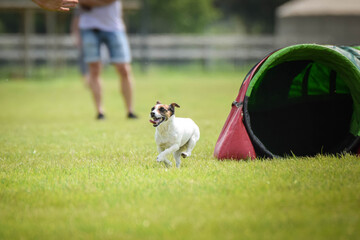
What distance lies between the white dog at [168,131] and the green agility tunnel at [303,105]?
47 cm

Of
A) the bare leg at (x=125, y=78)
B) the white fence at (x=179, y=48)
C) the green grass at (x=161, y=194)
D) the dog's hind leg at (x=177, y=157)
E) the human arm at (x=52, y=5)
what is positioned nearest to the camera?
the green grass at (x=161, y=194)

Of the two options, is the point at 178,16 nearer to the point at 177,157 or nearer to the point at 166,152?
the point at 177,157

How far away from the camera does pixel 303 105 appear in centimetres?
655

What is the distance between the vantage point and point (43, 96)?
53.0 ft

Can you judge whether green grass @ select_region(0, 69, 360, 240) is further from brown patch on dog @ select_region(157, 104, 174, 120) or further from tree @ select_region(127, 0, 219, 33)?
tree @ select_region(127, 0, 219, 33)

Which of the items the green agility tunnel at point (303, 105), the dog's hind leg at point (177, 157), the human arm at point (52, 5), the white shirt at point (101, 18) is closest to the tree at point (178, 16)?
the white shirt at point (101, 18)

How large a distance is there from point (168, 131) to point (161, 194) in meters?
1.04

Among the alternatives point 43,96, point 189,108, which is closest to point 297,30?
point 43,96

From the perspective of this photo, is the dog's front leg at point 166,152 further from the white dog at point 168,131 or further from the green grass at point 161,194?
the green grass at point 161,194

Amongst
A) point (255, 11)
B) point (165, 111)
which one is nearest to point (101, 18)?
point (165, 111)

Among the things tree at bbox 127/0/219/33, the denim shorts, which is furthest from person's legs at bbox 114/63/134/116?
tree at bbox 127/0/219/33

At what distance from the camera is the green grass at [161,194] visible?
3238 millimetres

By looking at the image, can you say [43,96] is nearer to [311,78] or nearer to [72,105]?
[72,105]

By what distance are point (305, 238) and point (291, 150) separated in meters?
2.96
